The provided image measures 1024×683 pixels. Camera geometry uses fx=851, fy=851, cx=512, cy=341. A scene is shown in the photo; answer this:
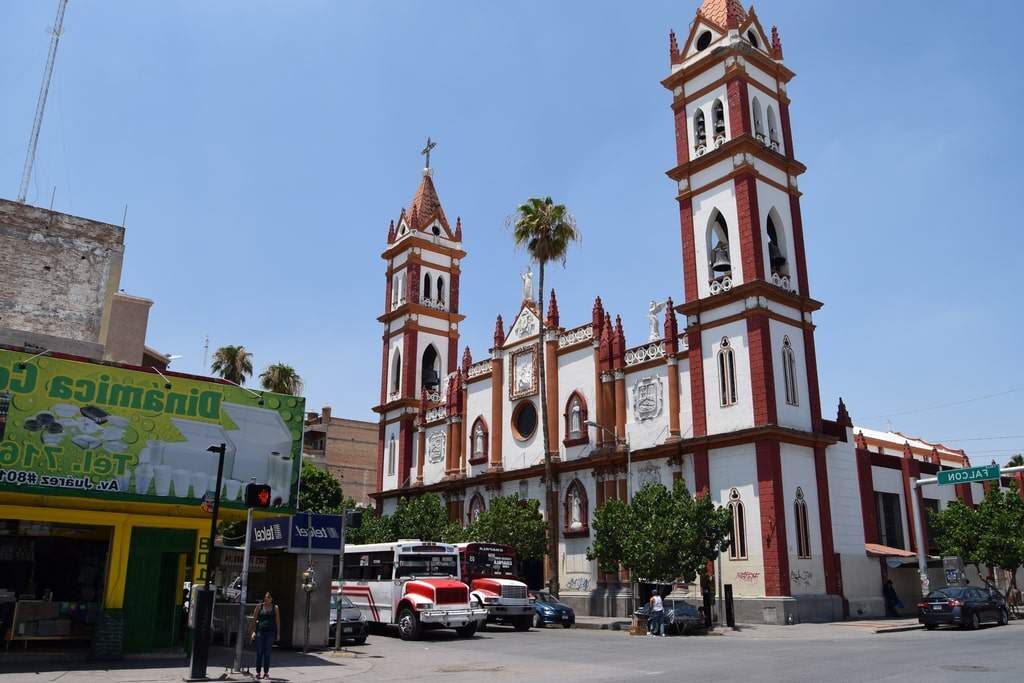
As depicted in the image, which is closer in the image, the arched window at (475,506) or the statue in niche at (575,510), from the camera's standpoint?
the statue in niche at (575,510)

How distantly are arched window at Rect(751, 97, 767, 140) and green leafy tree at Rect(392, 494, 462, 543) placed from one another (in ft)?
83.4

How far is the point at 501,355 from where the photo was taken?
49.0 meters

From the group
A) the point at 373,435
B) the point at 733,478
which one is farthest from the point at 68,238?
the point at 373,435

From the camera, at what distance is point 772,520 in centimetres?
3269

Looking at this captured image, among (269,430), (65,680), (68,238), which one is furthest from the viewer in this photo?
(68,238)

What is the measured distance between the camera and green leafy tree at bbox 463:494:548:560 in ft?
137

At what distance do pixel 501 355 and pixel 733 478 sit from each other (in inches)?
700

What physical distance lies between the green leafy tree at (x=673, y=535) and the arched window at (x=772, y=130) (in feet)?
56.8

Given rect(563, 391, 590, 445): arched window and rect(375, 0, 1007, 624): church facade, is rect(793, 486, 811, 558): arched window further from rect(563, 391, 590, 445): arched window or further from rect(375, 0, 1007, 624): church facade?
rect(563, 391, 590, 445): arched window

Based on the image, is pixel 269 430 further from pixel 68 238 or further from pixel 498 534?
pixel 498 534

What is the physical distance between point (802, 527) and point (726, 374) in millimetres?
6863

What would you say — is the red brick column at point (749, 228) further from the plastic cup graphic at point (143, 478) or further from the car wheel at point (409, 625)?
the plastic cup graphic at point (143, 478)

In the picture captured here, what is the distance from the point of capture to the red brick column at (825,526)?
112 ft

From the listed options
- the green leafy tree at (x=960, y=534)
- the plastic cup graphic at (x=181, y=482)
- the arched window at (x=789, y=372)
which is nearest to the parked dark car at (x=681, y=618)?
the arched window at (x=789, y=372)
